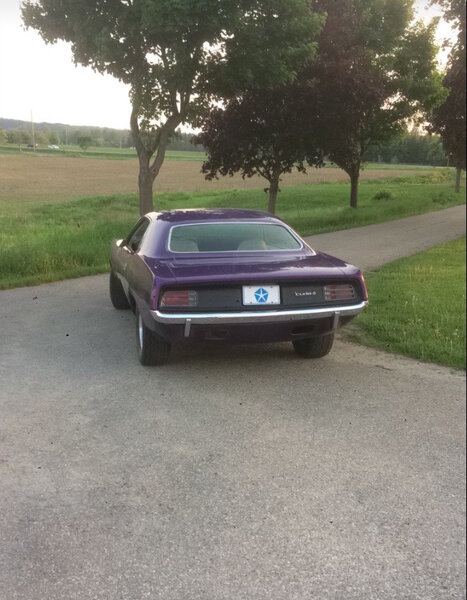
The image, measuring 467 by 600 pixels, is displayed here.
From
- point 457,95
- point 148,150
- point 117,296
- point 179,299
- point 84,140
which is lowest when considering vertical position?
point 117,296

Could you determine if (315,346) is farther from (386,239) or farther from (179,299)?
(386,239)

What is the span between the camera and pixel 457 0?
3.02ft

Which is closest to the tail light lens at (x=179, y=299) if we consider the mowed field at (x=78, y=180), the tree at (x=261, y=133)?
the tree at (x=261, y=133)

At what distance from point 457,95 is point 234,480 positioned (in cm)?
226

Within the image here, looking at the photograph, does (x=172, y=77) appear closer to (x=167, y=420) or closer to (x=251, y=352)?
(x=251, y=352)

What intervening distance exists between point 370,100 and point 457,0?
14.1 meters

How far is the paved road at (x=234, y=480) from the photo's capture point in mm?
1821

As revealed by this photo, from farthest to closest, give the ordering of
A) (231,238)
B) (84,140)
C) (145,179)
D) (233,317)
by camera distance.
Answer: (84,140) → (145,179) → (231,238) → (233,317)

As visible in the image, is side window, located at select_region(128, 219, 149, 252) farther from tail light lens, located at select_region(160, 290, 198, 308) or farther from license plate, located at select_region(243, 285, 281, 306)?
license plate, located at select_region(243, 285, 281, 306)

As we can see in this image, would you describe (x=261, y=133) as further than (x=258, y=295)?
Yes

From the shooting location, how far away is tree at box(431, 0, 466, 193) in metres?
0.84

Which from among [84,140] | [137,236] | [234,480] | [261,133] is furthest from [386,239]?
[84,140]

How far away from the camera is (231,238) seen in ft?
15.6

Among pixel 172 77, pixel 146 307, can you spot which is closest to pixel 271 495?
pixel 146 307
